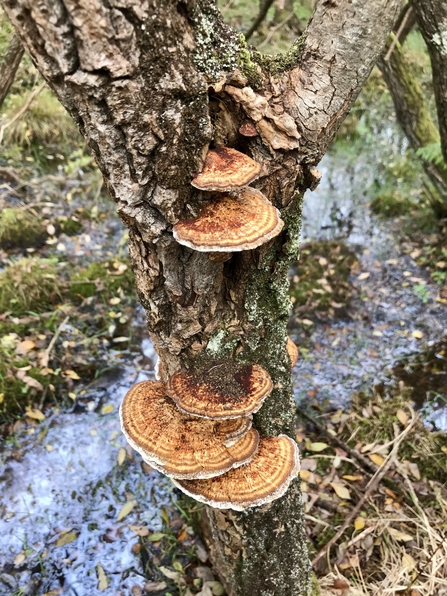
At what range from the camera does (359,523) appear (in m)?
4.52

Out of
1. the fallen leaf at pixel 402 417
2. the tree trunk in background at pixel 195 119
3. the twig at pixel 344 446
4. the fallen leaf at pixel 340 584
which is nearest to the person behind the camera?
the tree trunk in background at pixel 195 119

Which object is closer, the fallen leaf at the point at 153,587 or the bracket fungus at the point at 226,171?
the bracket fungus at the point at 226,171

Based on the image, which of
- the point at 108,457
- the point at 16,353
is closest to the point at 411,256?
the point at 108,457

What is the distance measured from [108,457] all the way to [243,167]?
470 cm

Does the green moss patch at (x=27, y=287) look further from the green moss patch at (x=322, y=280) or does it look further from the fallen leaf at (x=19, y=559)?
the green moss patch at (x=322, y=280)

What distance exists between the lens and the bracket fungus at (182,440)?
2.27 m

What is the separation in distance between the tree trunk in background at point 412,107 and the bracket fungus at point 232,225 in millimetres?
6014

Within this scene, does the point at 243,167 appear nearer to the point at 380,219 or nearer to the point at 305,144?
the point at 305,144

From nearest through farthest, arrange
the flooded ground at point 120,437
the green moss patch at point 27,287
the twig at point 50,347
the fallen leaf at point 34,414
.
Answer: the flooded ground at point 120,437 < the fallen leaf at point 34,414 < the twig at point 50,347 < the green moss patch at point 27,287

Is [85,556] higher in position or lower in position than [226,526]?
lower

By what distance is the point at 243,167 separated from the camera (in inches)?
75.9

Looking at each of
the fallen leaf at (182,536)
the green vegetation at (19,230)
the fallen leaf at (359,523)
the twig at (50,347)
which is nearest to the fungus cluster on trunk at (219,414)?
the fallen leaf at (359,523)

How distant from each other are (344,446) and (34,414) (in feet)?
12.7

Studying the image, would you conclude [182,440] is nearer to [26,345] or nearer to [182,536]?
[182,536]
